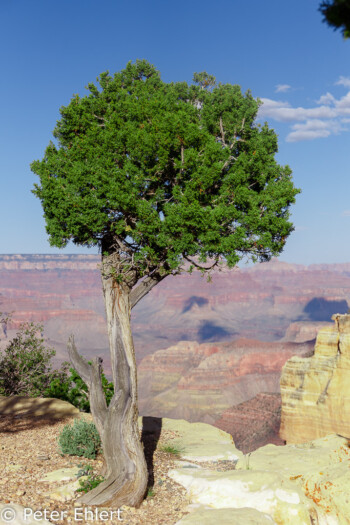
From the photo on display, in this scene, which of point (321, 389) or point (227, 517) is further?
point (321, 389)

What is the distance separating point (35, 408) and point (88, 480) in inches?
384

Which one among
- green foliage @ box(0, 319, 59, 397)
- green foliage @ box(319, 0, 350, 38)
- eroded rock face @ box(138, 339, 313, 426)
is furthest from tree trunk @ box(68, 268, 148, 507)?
eroded rock face @ box(138, 339, 313, 426)

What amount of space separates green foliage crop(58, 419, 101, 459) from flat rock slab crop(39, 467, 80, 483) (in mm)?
1103

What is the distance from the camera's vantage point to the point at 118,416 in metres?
13.7

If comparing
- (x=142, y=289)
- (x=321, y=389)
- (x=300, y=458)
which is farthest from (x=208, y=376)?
(x=142, y=289)

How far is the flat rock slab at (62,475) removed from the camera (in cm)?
1266

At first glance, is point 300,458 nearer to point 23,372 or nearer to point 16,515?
point 16,515

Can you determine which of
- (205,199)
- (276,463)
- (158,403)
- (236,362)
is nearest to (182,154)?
(205,199)

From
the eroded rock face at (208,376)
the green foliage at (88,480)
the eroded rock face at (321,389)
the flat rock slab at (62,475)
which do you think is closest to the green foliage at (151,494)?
the green foliage at (88,480)

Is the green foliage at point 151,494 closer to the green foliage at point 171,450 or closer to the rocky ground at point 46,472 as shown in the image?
the rocky ground at point 46,472

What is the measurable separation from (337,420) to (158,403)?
10109 centimetres

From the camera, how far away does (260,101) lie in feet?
54.5

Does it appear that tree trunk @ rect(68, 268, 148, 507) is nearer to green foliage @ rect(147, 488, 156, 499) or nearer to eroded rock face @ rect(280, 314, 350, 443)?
green foliage @ rect(147, 488, 156, 499)

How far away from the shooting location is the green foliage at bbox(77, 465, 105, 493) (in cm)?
1239
